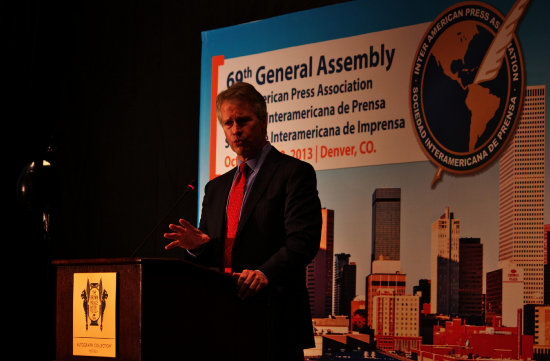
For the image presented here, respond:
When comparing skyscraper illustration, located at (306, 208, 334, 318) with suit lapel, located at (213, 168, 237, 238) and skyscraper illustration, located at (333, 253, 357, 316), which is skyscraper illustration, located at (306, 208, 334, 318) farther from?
suit lapel, located at (213, 168, 237, 238)

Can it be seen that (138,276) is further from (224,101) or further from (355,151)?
(355,151)

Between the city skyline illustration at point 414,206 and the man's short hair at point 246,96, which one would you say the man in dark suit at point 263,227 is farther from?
the city skyline illustration at point 414,206

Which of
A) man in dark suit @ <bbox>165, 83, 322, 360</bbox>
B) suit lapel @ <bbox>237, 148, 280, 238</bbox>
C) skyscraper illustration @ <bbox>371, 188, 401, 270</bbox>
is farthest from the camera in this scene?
skyscraper illustration @ <bbox>371, 188, 401, 270</bbox>

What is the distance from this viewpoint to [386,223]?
3.70m

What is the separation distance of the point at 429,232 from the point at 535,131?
0.71 m

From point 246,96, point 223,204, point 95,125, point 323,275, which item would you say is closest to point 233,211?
point 223,204

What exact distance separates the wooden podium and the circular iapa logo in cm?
178

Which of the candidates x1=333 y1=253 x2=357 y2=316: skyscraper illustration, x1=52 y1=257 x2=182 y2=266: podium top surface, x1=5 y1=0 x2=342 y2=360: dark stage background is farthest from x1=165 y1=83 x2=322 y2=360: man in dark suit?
x1=5 y1=0 x2=342 y2=360: dark stage background

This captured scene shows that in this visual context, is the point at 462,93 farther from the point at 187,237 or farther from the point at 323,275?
the point at 187,237

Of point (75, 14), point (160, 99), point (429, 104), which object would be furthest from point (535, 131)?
point (75, 14)

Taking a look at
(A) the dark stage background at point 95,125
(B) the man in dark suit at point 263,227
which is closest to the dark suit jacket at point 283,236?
(B) the man in dark suit at point 263,227

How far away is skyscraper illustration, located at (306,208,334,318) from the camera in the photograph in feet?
12.6

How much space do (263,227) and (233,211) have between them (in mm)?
153

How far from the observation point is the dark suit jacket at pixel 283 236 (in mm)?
2162
